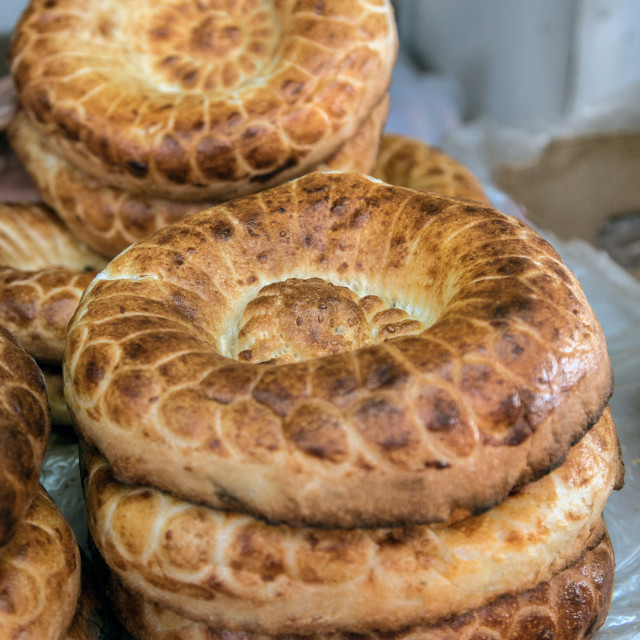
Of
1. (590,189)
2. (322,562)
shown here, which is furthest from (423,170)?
(590,189)

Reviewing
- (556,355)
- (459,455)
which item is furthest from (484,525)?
(556,355)

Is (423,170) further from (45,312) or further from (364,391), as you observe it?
(364,391)

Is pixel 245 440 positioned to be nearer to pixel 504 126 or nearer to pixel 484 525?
pixel 484 525

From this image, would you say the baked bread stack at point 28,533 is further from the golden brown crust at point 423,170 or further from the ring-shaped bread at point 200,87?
the golden brown crust at point 423,170

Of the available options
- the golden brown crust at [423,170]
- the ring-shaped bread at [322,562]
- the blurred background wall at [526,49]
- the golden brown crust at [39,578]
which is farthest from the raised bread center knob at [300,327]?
the blurred background wall at [526,49]

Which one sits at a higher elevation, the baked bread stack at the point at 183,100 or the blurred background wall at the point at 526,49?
the baked bread stack at the point at 183,100

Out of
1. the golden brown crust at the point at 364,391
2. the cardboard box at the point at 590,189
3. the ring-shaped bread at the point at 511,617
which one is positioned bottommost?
the cardboard box at the point at 590,189
